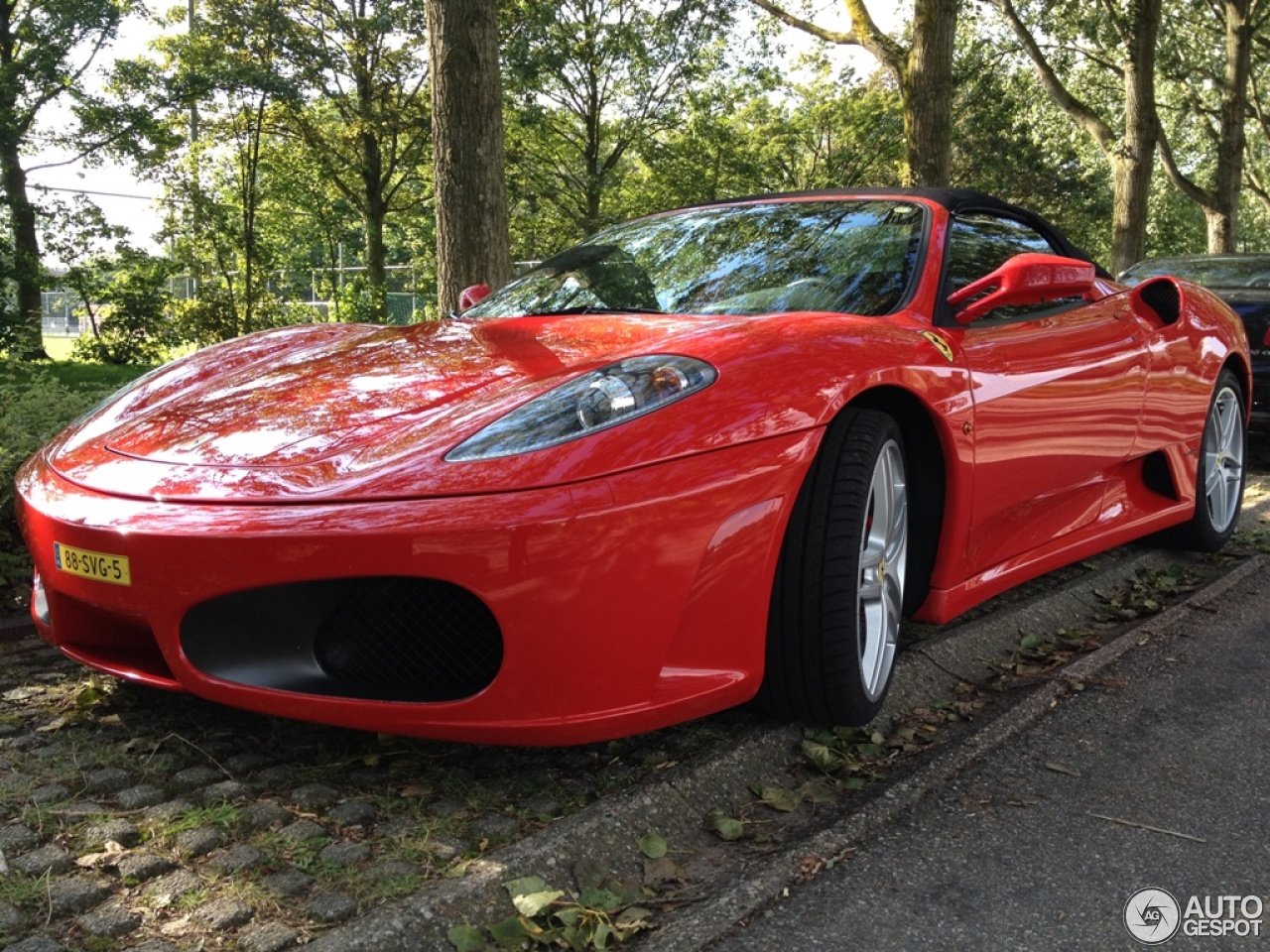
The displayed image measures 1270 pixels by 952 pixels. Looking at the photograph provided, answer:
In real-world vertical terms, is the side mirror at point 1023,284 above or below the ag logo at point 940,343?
above

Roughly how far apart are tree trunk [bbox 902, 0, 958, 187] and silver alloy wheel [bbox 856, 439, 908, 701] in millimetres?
6865

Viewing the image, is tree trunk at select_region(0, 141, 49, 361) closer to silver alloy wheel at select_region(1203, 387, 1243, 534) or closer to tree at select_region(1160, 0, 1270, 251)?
silver alloy wheel at select_region(1203, 387, 1243, 534)

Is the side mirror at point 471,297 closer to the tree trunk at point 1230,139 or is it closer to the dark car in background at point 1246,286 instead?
the dark car in background at point 1246,286

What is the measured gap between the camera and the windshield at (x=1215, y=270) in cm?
716

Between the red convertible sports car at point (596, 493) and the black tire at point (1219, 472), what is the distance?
4.34 feet

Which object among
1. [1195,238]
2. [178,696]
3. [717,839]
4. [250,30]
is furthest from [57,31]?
[1195,238]

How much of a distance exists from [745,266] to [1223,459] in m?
2.48

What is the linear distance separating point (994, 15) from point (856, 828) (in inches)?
831

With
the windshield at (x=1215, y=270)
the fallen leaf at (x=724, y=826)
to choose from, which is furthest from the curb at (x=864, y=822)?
the windshield at (x=1215, y=270)

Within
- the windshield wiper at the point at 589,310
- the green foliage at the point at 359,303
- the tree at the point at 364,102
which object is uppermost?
the tree at the point at 364,102

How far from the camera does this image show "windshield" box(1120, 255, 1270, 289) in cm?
716

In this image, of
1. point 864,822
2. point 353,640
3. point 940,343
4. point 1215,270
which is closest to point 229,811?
point 353,640

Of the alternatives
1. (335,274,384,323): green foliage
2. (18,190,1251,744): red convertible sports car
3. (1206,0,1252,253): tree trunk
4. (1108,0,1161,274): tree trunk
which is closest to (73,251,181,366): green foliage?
(335,274,384,323): green foliage

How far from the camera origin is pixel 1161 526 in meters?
3.88
